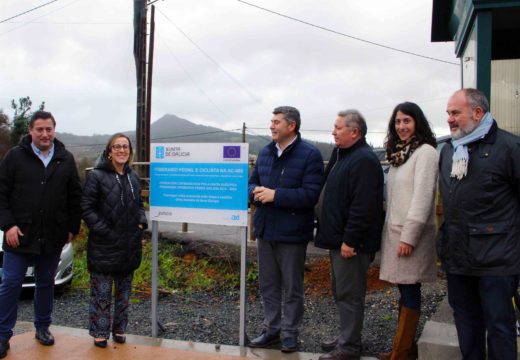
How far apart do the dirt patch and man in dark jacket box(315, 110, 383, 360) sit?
111 inches

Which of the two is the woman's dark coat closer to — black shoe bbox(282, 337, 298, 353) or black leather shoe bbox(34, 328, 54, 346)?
black leather shoe bbox(34, 328, 54, 346)

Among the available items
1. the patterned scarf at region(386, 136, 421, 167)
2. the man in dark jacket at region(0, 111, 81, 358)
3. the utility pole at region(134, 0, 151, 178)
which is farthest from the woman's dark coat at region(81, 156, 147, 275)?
the utility pole at region(134, 0, 151, 178)

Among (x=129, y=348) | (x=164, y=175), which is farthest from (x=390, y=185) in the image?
(x=129, y=348)

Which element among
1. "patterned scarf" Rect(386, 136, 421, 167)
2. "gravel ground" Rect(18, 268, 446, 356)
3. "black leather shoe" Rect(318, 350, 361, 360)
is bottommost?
"gravel ground" Rect(18, 268, 446, 356)

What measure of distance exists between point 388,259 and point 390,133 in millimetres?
906

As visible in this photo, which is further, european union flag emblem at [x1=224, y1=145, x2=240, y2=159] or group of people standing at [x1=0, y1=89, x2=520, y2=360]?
european union flag emblem at [x1=224, y1=145, x2=240, y2=159]

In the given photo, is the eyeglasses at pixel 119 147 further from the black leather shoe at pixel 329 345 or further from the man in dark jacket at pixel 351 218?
the black leather shoe at pixel 329 345

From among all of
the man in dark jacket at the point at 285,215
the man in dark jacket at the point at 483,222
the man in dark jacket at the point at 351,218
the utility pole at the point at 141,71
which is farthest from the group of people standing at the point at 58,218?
the utility pole at the point at 141,71

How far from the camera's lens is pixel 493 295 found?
2.93 metres

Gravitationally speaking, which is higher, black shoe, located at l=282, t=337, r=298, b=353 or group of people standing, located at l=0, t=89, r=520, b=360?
group of people standing, located at l=0, t=89, r=520, b=360

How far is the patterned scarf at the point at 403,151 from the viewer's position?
3.57 meters

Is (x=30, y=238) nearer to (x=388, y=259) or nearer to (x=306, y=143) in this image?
(x=306, y=143)

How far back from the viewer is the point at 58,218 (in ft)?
13.7

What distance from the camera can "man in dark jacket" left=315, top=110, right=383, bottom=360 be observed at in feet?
11.8
